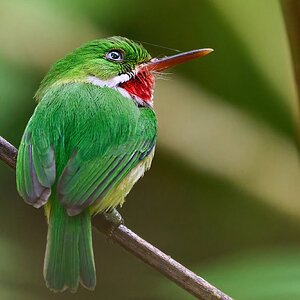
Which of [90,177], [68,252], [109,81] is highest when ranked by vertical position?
[109,81]

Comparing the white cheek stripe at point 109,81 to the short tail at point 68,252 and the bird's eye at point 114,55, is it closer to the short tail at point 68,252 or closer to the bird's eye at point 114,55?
the bird's eye at point 114,55

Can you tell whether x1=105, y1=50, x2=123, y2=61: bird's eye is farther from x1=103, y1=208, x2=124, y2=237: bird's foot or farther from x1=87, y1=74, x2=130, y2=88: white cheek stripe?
x1=103, y1=208, x2=124, y2=237: bird's foot

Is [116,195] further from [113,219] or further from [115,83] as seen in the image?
[115,83]

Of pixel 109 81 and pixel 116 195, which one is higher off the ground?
pixel 109 81

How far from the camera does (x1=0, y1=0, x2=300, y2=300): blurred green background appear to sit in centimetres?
448

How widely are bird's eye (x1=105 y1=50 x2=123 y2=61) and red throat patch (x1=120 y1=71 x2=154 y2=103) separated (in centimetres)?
10

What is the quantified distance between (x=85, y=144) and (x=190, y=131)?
160cm

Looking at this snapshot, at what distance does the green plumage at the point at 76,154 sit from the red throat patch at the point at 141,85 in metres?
0.07

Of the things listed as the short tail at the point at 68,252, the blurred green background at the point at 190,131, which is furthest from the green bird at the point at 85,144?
the blurred green background at the point at 190,131

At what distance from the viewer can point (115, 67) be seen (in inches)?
143

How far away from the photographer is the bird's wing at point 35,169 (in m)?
2.93

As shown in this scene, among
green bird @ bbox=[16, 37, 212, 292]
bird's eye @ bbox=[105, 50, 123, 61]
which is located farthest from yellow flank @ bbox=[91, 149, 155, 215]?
bird's eye @ bbox=[105, 50, 123, 61]

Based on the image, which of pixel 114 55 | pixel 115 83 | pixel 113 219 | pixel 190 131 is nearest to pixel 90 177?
pixel 113 219

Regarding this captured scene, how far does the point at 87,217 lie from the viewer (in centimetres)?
302
